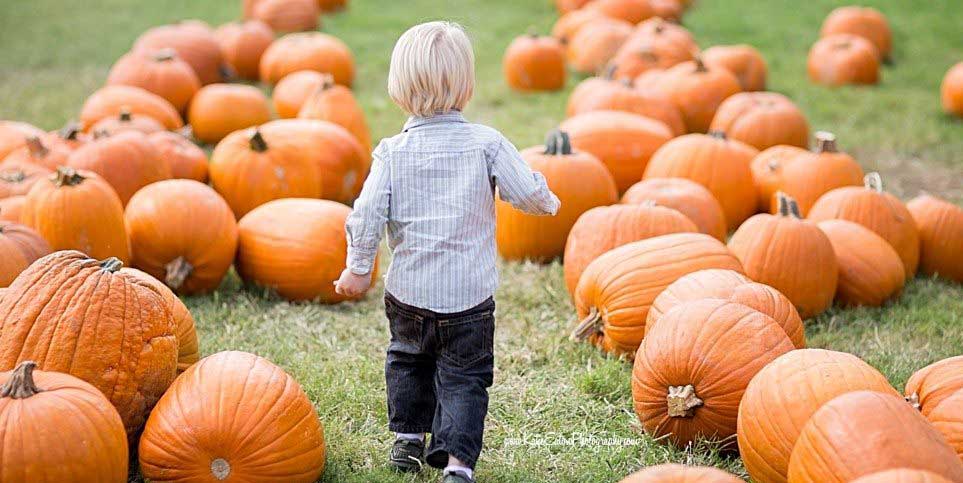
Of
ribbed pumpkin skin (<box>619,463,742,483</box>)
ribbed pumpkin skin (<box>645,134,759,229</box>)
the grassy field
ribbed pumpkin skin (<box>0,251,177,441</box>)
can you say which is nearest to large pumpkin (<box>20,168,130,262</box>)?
the grassy field

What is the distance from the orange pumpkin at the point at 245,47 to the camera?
9305mm

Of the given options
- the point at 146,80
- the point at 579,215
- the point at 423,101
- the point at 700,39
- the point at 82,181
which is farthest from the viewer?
the point at 700,39

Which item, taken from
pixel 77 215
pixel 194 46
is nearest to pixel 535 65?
pixel 194 46

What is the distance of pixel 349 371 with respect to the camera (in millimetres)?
4227

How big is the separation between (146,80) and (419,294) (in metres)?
5.03

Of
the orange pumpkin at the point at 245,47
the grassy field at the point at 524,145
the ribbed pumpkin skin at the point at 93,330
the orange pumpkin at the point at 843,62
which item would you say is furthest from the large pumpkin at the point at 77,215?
the orange pumpkin at the point at 843,62

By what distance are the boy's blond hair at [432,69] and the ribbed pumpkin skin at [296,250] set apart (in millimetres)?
1771

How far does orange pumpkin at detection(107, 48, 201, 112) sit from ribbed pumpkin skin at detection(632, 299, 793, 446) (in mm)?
5153

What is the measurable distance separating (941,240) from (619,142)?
1.91m

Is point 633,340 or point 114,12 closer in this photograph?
point 633,340

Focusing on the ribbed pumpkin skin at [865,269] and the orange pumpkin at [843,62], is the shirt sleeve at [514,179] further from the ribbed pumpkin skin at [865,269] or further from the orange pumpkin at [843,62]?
the orange pumpkin at [843,62]

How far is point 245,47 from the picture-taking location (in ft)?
30.5

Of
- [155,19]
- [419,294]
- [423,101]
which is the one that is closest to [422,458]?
[419,294]

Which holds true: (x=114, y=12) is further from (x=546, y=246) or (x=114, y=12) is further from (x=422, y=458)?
(x=422, y=458)
